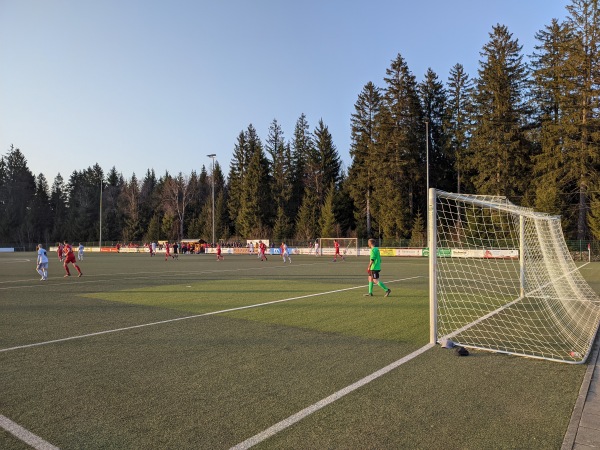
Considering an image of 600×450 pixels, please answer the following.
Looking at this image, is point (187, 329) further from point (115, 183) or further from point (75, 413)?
point (115, 183)

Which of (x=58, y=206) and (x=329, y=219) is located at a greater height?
(x=58, y=206)

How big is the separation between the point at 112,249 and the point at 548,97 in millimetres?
67729

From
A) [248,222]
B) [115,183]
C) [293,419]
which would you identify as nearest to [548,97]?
[248,222]

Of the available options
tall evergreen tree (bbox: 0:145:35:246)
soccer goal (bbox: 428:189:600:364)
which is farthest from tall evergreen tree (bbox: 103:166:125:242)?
soccer goal (bbox: 428:189:600:364)

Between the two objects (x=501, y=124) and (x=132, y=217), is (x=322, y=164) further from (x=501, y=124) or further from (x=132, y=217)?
(x=132, y=217)

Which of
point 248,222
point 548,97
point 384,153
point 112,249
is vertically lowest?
point 112,249

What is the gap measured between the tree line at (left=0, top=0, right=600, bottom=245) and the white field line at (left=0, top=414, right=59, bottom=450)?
1571 inches

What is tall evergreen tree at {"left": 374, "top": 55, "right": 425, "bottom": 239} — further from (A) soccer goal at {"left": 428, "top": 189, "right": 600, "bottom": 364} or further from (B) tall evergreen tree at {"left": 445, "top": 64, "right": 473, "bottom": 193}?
(A) soccer goal at {"left": 428, "top": 189, "right": 600, "bottom": 364}

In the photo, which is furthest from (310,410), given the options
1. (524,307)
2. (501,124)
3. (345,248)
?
(501,124)

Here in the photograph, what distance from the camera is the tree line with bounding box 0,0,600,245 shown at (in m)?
39.5

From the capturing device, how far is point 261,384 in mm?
5039

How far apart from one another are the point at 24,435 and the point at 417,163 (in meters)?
55.7

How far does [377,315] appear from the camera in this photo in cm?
959

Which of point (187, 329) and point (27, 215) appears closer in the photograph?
point (187, 329)
